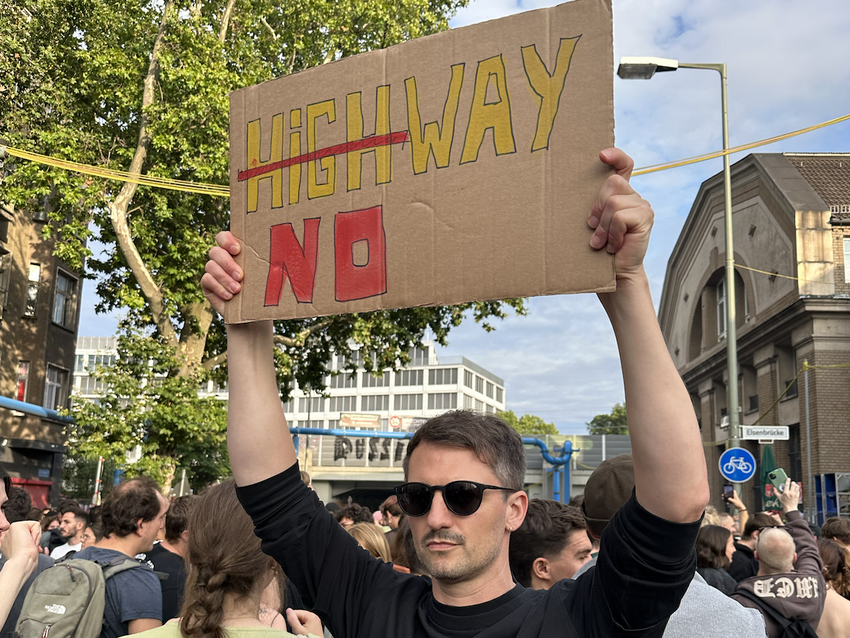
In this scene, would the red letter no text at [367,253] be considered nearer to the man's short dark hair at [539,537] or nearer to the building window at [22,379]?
the man's short dark hair at [539,537]

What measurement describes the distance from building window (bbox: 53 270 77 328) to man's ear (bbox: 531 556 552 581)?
27367mm

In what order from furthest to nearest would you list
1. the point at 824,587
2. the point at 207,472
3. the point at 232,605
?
the point at 207,472
the point at 824,587
the point at 232,605

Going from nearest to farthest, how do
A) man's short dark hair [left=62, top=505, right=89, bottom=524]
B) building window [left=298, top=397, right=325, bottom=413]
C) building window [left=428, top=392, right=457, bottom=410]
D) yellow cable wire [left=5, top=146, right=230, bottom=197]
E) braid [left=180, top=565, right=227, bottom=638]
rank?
braid [left=180, top=565, right=227, bottom=638] → man's short dark hair [left=62, top=505, right=89, bottom=524] → yellow cable wire [left=5, top=146, right=230, bottom=197] → building window [left=428, top=392, right=457, bottom=410] → building window [left=298, top=397, right=325, bottom=413]

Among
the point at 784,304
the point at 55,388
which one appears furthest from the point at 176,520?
the point at 55,388

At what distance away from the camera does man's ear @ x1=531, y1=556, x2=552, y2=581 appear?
12.7 ft

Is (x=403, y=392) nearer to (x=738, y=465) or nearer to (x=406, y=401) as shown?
(x=406, y=401)

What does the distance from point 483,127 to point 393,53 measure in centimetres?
38

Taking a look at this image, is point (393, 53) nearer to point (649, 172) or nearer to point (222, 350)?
point (649, 172)

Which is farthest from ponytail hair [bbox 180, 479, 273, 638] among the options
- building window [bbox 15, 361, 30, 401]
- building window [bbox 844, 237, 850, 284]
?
building window [bbox 15, 361, 30, 401]

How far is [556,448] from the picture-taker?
3064cm

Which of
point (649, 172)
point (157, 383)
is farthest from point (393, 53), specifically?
point (157, 383)

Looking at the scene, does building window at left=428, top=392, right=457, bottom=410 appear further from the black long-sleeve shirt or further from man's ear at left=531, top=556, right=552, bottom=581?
the black long-sleeve shirt

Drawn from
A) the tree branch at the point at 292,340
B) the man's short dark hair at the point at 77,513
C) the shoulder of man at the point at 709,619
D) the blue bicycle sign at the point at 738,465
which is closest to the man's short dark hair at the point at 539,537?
the shoulder of man at the point at 709,619

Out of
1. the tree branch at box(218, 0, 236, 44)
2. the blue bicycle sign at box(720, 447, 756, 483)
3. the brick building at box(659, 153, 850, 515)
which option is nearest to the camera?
the blue bicycle sign at box(720, 447, 756, 483)
